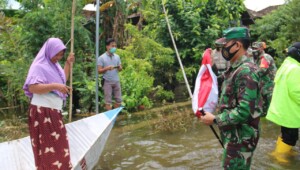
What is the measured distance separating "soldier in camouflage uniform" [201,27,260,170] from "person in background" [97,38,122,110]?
4586 mm

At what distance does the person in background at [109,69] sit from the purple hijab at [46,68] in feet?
11.3

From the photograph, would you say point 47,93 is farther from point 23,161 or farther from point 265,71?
point 265,71

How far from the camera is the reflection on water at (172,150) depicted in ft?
16.8

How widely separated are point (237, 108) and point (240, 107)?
34 mm

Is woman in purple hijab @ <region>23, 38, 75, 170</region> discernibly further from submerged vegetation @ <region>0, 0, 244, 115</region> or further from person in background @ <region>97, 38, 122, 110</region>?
submerged vegetation @ <region>0, 0, 244, 115</region>

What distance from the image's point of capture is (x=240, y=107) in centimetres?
260

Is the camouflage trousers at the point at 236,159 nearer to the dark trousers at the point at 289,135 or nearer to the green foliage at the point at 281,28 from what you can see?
the dark trousers at the point at 289,135

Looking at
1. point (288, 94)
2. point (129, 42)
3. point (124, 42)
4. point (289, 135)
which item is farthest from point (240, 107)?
point (124, 42)

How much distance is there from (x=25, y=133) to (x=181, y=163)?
3803 mm

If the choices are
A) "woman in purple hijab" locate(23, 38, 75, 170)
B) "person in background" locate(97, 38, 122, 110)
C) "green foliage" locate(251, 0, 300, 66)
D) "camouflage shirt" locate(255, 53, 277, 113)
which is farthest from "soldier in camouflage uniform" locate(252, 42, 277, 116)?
A: "green foliage" locate(251, 0, 300, 66)

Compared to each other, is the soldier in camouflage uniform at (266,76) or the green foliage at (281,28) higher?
the green foliage at (281,28)

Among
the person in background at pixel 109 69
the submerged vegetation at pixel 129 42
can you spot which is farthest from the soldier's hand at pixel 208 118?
the person in background at pixel 109 69

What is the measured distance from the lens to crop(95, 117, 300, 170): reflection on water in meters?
5.11

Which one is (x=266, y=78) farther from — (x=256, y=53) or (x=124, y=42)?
(x=124, y=42)
